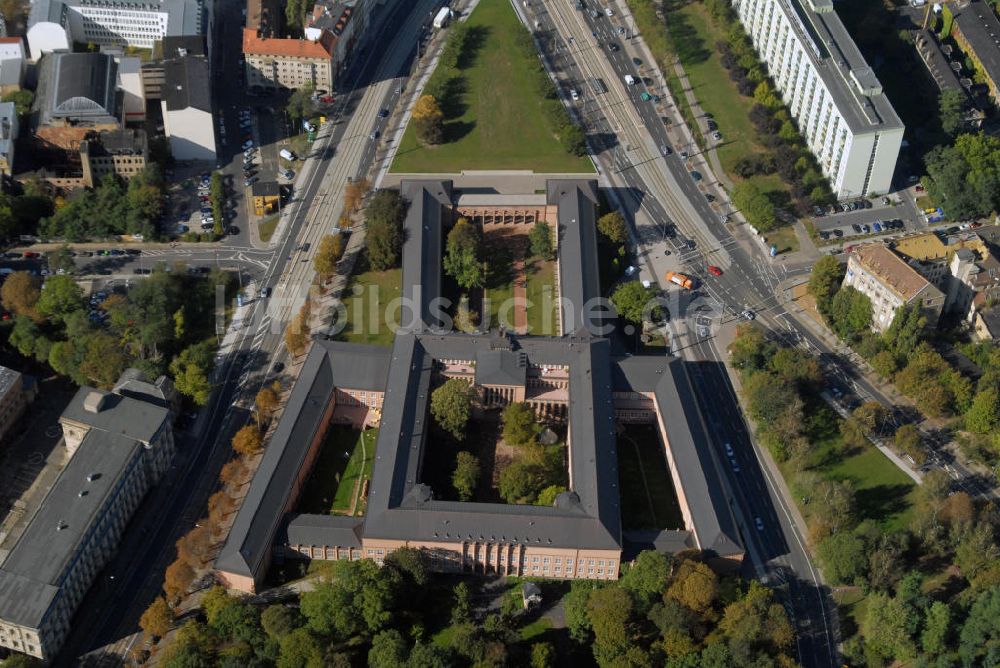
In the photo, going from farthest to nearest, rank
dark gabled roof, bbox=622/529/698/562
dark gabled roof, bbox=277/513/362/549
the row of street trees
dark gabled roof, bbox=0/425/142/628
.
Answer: dark gabled roof, bbox=622/529/698/562 < dark gabled roof, bbox=277/513/362/549 < the row of street trees < dark gabled roof, bbox=0/425/142/628

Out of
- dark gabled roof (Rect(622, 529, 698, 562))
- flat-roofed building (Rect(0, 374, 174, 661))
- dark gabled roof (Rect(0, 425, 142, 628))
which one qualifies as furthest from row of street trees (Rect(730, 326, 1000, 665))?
dark gabled roof (Rect(0, 425, 142, 628))

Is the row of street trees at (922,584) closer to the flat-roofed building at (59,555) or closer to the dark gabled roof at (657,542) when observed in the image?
the dark gabled roof at (657,542)

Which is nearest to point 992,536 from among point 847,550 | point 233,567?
point 847,550

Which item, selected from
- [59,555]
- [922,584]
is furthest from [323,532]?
[922,584]

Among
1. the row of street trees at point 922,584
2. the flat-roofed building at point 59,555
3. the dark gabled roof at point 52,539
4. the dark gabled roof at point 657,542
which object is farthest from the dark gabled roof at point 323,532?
the row of street trees at point 922,584

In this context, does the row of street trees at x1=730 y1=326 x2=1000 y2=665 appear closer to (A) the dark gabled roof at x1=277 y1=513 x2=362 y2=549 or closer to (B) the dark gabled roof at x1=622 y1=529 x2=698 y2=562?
(B) the dark gabled roof at x1=622 y1=529 x2=698 y2=562
